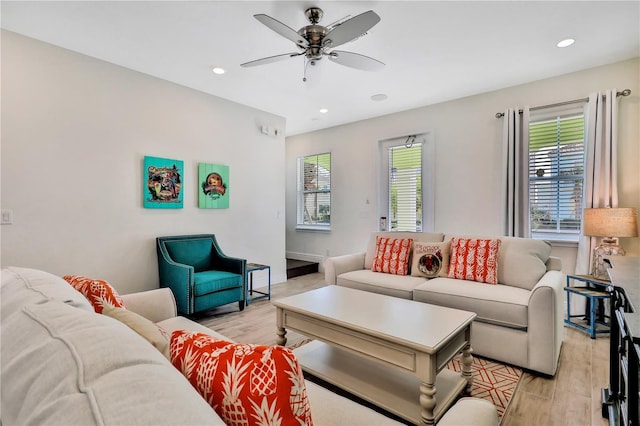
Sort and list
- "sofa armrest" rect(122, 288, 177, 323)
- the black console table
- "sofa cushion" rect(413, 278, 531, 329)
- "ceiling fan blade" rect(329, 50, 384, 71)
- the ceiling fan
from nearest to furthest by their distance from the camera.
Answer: the black console table, "sofa armrest" rect(122, 288, 177, 323), the ceiling fan, "sofa cushion" rect(413, 278, 531, 329), "ceiling fan blade" rect(329, 50, 384, 71)

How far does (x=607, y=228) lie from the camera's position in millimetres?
2836

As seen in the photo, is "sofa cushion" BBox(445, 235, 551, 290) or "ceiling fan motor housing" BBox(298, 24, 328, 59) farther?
"sofa cushion" BBox(445, 235, 551, 290)

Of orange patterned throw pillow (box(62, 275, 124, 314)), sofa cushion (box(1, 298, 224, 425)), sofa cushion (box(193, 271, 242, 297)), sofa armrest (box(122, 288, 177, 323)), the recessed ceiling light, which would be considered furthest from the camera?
sofa cushion (box(193, 271, 242, 297))

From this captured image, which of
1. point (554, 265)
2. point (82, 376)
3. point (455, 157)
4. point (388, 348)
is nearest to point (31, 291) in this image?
point (82, 376)

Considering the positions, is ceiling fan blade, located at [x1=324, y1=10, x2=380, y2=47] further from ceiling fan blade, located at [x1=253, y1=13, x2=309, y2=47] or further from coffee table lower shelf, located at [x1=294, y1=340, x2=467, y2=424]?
coffee table lower shelf, located at [x1=294, y1=340, x2=467, y2=424]

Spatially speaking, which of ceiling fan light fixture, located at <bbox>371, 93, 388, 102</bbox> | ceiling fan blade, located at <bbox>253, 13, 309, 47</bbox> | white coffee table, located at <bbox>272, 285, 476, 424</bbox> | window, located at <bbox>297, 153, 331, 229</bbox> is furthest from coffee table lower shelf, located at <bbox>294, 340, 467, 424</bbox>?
window, located at <bbox>297, 153, 331, 229</bbox>

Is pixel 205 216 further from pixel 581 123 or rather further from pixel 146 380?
pixel 581 123

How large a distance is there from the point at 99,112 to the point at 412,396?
12.2ft

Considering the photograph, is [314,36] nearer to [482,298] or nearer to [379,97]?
[379,97]

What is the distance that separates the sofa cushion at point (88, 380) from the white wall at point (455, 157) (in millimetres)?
4138

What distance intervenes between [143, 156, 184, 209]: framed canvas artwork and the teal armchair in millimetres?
415

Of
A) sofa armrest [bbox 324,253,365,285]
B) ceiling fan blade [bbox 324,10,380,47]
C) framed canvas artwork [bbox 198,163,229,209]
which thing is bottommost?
sofa armrest [bbox 324,253,365,285]

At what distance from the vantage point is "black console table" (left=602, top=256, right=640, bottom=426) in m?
0.96

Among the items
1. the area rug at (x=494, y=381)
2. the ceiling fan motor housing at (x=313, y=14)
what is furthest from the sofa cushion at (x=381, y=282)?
the ceiling fan motor housing at (x=313, y=14)
